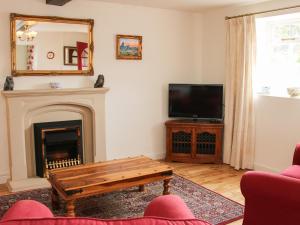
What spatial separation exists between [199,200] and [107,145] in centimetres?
177

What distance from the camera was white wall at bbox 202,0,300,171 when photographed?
164 inches

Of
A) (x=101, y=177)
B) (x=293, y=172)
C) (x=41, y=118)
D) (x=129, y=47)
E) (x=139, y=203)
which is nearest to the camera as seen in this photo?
(x=293, y=172)

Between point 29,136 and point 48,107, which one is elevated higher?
point 48,107

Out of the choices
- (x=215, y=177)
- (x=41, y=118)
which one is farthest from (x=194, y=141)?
(x=41, y=118)

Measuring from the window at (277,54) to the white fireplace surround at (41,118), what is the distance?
88.3 inches

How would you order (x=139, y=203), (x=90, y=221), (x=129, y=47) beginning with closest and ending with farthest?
(x=90, y=221) < (x=139, y=203) < (x=129, y=47)

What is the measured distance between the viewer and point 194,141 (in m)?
5.01

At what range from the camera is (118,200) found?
3574mm

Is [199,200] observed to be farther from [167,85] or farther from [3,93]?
[3,93]

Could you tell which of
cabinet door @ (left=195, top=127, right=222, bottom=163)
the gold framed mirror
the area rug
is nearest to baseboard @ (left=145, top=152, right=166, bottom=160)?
cabinet door @ (left=195, top=127, right=222, bottom=163)

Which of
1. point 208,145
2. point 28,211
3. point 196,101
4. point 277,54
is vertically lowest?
point 208,145

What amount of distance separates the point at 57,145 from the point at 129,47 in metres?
1.74

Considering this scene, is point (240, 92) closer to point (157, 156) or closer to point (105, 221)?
point (157, 156)

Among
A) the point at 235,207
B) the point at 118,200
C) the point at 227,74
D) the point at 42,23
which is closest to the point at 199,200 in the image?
the point at 235,207
